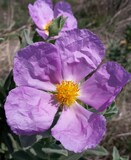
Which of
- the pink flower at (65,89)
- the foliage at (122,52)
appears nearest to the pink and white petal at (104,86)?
the pink flower at (65,89)

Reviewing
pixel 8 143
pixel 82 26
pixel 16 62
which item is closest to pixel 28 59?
pixel 16 62

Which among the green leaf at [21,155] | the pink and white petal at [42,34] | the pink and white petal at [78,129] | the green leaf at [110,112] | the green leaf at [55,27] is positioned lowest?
the green leaf at [21,155]

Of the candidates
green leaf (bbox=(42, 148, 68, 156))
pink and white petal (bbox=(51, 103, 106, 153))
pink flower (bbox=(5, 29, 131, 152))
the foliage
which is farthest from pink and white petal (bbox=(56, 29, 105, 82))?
the foliage

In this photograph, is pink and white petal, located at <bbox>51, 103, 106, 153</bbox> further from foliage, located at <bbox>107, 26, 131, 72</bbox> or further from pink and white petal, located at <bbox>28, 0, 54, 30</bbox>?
foliage, located at <bbox>107, 26, 131, 72</bbox>

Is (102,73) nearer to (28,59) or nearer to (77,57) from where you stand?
(77,57)

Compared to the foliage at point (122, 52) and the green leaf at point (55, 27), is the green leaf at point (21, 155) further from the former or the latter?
the foliage at point (122, 52)

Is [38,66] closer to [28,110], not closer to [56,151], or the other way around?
[28,110]
